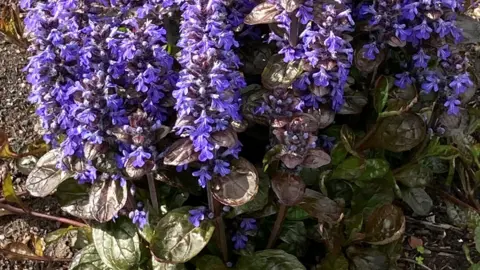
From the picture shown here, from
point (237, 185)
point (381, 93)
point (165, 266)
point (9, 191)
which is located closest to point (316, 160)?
point (237, 185)

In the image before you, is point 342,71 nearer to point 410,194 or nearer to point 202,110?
point 202,110

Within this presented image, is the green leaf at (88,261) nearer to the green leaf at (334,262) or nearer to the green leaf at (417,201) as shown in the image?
the green leaf at (334,262)

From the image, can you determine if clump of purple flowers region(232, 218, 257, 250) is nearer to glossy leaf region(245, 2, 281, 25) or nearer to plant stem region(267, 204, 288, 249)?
plant stem region(267, 204, 288, 249)

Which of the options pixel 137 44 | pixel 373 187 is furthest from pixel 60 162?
pixel 373 187

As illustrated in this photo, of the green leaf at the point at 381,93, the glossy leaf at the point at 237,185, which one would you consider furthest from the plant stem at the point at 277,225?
the green leaf at the point at 381,93

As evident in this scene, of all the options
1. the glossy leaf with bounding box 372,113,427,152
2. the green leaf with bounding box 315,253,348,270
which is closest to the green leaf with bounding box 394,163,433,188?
the glossy leaf with bounding box 372,113,427,152

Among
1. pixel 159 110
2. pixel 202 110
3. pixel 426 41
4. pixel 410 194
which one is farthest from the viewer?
pixel 410 194

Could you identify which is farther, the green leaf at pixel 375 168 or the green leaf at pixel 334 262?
the green leaf at pixel 375 168
